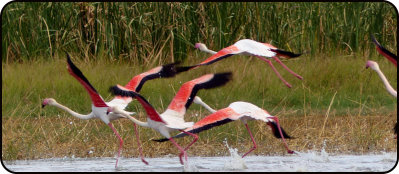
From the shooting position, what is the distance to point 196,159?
696 cm

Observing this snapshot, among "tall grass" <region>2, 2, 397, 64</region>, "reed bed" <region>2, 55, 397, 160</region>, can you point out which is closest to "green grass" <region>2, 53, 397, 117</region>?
"reed bed" <region>2, 55, 397, 160</region>

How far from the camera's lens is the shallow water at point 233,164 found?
638 centimetres

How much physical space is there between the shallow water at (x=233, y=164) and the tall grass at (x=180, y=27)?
364 centimetres

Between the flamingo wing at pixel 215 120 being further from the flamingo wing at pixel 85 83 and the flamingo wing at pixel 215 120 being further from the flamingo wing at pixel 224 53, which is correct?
the flamingo wing at pixel 85 83

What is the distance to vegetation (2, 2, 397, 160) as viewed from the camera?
9.19 m

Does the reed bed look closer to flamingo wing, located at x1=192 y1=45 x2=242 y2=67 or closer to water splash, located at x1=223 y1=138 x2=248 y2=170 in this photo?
water splash, located at x1=223 y1=138 x2=248 y2=170

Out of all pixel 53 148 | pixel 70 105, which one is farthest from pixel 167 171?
pixel 70 105

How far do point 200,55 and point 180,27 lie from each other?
0.56 meters

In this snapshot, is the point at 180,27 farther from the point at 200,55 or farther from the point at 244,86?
the point at 244,86

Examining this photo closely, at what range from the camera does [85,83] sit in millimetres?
5707

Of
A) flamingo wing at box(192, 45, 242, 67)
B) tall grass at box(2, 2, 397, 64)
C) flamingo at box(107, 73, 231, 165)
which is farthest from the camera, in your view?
tall grass at box(2, 2, 397, 64)

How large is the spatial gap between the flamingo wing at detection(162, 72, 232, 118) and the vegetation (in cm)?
198

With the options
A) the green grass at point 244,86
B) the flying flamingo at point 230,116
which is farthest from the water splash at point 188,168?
the green grass at point 244,86

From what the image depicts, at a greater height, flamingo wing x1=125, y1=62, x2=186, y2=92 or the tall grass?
flamingo wing x1=125, y1=62, x2=186, y2=92
